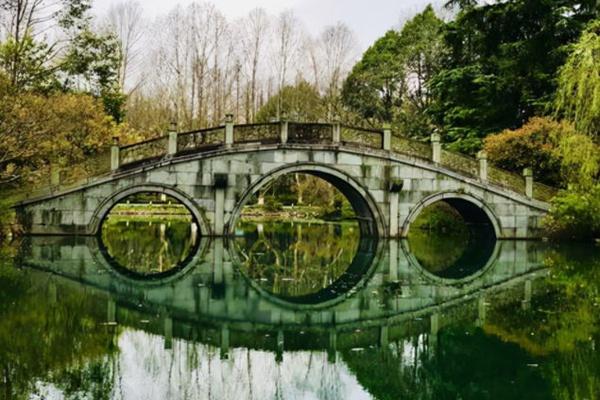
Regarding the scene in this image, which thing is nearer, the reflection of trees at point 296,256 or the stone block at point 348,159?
the reflection of trees at point 296,256

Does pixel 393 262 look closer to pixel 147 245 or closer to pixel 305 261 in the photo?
pixel 305 261

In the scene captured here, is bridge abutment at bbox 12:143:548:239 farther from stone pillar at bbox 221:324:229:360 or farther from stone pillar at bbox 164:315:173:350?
stone pillar at bbox 221:324:229:360

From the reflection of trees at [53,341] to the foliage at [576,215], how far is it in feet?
49.2

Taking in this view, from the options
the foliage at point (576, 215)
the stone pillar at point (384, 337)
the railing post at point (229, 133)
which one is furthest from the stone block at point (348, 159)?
the stone pillar at point (384, 337)

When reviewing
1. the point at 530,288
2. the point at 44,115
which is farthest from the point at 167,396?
the point at 44,115

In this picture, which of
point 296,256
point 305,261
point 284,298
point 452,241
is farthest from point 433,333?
point 452,241

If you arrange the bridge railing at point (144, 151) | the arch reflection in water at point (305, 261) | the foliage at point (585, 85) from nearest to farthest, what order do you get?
the arch reflection in water at point (305, 261)
the foliage at point (585, 85)
the bridge railing at point (144, 151)

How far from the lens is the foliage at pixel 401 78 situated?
38.6 metres

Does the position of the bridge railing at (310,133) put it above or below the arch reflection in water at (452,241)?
above

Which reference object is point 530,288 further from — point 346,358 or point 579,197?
point 579,197

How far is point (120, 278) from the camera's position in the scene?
13.0m

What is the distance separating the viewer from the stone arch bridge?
778 inches

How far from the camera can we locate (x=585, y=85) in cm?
1953

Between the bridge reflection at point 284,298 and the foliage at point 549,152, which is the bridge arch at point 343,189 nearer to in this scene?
the bridge reflection at point 284,298
